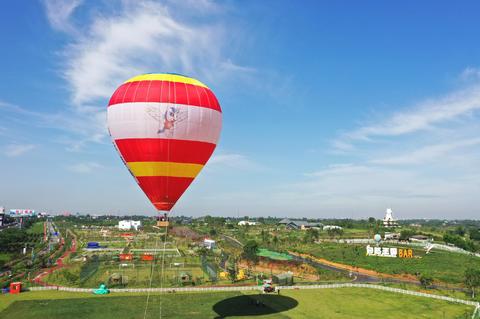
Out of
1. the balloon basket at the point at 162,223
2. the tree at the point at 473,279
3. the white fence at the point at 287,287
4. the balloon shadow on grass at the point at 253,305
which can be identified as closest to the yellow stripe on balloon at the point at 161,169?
the balloon basket at the point at 162,223

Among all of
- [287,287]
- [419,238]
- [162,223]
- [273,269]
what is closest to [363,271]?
[273,269]

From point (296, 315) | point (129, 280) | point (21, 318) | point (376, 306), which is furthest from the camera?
point (129, 280)

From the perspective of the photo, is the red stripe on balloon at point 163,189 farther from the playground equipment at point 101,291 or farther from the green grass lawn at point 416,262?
the green grass lawn at point 416,262

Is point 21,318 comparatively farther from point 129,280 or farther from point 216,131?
point 216,131

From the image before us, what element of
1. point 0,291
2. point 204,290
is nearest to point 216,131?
point 204,290

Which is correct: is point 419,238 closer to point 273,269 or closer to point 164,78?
point 273,269

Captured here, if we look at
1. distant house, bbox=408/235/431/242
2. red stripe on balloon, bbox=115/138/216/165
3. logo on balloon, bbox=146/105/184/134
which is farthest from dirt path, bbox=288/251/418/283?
→ logo on balloon, bbox=146/105/184/134
